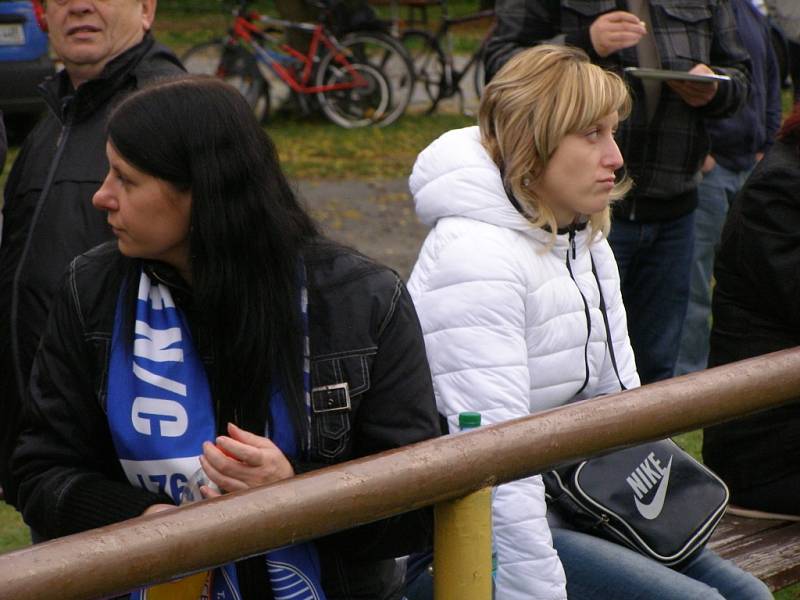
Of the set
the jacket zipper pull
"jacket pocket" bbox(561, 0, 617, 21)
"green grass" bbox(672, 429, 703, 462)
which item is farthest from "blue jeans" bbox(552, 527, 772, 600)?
"green grass" bbox(672, 429, 703, 462)

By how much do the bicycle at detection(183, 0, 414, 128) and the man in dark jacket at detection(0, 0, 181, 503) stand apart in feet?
31.4

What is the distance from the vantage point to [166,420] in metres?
2.25

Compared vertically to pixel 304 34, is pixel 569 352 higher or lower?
higher

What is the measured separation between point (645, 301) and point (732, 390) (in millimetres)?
2536

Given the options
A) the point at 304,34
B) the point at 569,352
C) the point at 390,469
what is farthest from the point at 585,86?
the point at 304,34

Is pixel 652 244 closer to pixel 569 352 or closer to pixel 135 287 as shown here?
pixel 569 352

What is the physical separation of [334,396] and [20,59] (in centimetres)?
978

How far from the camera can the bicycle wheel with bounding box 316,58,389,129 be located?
13.5m

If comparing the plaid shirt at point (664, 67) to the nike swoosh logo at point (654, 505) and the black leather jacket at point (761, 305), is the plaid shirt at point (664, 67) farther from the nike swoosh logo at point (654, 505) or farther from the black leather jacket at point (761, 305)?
the nike swoosh logo at point (654, 505)

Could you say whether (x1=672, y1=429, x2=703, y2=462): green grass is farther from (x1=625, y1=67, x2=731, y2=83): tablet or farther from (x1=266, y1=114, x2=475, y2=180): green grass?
(x1=266, y1=114, x2=475, y2=180): green grass

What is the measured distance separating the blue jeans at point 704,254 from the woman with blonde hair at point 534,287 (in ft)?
8.25

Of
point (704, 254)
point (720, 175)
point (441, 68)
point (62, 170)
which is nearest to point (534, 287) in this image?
point (62, 170)

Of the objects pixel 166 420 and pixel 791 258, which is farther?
pixel 791 258

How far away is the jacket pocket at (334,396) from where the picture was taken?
2260 millimetres
